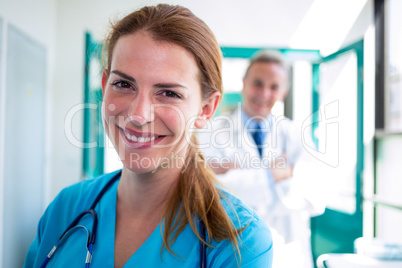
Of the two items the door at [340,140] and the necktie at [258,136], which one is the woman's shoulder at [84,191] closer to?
the necktie at [258,136]

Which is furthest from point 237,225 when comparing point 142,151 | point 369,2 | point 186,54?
point 369,2

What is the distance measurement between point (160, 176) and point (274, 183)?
83 cm

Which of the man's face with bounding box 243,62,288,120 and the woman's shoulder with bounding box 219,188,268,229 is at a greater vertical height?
the man's face with bounding box 243,62,288,120

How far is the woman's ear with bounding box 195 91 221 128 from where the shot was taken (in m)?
0.70

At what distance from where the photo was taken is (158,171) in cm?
Answer: 68

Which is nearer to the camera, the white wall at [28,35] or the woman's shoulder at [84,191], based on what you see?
the woman's shoulder at [84,191]

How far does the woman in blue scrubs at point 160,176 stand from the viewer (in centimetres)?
59

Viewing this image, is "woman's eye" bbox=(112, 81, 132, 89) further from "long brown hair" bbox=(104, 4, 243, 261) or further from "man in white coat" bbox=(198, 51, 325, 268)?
"man in white coat" bbox=(198, 51, 325, 268)

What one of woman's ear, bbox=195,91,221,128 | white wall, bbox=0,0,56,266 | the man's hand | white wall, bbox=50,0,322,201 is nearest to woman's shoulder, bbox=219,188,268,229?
woman's ear, bbox=195,91,221,128

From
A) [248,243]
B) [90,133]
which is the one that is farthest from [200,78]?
[90,133]

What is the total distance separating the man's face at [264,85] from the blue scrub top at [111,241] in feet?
2.84

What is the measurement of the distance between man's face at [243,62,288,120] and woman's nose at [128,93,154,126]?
939 millimetres

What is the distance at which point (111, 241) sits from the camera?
2.17ft

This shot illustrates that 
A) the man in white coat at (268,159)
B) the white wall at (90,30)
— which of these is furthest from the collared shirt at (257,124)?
the white wall at (90,30)
